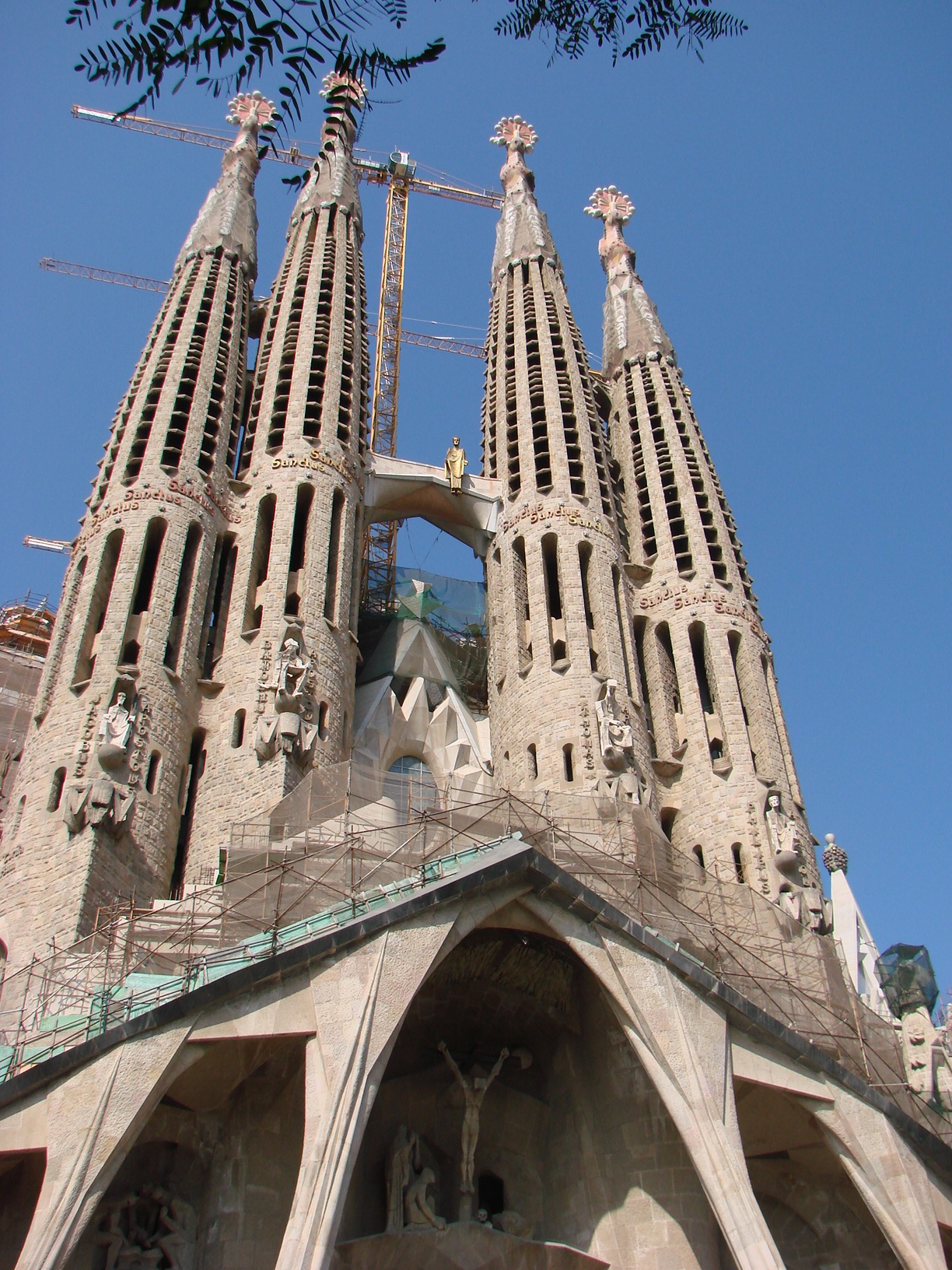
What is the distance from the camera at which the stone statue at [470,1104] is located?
16.3 meters

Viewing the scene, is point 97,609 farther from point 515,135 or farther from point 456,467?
point 515,135

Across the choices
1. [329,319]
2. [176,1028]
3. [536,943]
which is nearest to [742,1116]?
[536,943]

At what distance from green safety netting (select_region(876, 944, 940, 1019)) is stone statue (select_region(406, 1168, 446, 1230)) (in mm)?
8106

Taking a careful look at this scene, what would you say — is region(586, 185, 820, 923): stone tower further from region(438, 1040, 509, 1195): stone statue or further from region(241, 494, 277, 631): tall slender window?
region(241, 494, 277, 631): tall slender window

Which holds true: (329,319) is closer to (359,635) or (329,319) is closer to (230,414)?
(230,414)

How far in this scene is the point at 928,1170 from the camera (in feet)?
52.2

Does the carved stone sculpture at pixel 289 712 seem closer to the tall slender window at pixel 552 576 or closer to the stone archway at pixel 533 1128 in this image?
the stone archway at pixel 533 1128

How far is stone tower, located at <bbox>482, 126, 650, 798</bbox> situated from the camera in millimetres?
23500

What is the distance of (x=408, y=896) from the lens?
15477 millimetres

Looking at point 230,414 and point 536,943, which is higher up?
point 230,414

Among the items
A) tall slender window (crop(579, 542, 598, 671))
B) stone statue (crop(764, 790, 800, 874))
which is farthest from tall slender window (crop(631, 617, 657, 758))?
stone statue (crop(764, 790, 800, 874))

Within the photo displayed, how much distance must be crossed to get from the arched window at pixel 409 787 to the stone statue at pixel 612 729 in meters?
3.14

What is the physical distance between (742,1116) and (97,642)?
12.4m

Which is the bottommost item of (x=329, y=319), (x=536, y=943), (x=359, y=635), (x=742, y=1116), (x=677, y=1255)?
(x=677, y=1255)
